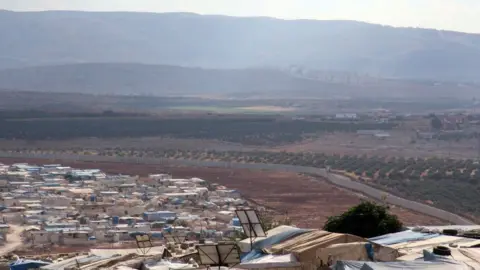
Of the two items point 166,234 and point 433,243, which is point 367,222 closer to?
point 433,243

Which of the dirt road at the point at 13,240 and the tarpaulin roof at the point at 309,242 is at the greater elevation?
the tarpaulin roof at the point at 309,242

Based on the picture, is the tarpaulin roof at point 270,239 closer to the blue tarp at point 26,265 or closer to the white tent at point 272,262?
the white tent at point 272,262

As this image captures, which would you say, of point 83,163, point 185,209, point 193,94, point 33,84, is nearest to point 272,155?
point 83,163

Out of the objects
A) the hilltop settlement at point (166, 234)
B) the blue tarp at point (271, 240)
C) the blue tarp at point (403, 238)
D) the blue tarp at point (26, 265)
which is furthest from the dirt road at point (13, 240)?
the blue tarp at point (403, 238)

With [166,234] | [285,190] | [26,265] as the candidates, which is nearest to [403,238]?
[26,265]

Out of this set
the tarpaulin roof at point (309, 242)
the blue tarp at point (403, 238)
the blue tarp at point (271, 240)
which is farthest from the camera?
the blue tarp at point (403, 238)
